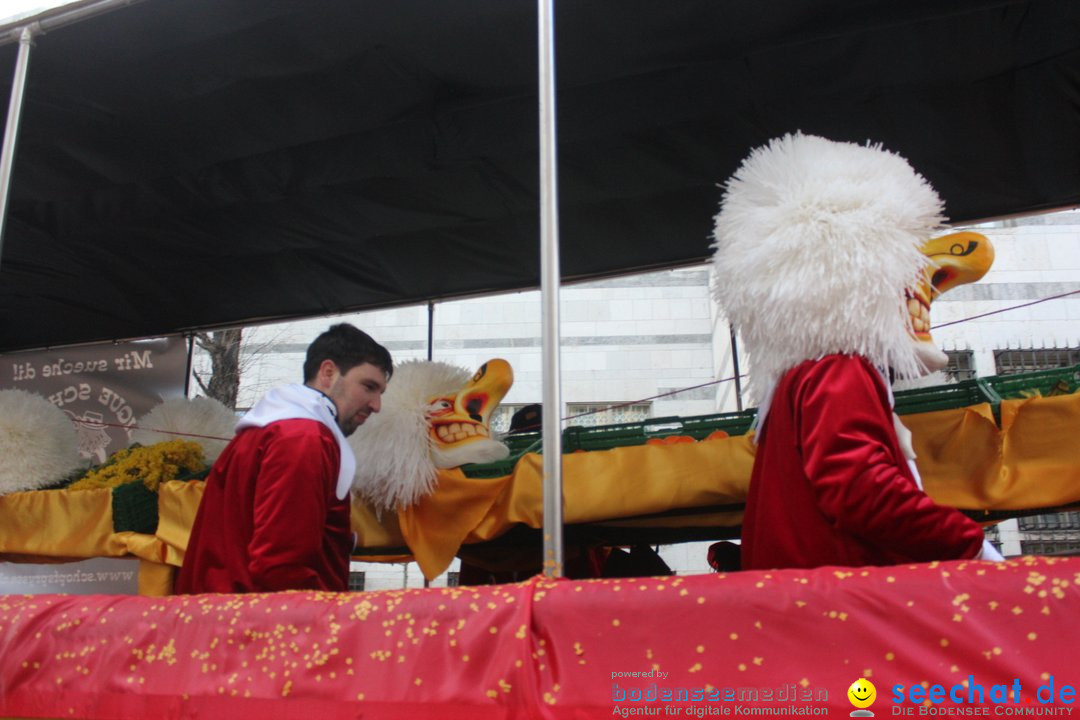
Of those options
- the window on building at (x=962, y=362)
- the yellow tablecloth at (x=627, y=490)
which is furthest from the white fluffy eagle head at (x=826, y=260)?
the window on building at (x=962, y=362)

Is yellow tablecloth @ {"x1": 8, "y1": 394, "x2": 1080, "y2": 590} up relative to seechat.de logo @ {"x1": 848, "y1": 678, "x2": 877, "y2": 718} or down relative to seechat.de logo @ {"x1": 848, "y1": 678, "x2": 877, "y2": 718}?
up

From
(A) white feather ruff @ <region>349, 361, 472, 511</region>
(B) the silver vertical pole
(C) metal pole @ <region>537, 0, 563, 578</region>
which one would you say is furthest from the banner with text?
(C) metal pole @ <region>537, 0, 563, 578</region>

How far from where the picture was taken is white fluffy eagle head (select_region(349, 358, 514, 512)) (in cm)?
280

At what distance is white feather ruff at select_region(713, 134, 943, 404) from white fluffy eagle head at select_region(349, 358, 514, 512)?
3.72ft

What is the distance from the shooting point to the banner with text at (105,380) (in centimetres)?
461

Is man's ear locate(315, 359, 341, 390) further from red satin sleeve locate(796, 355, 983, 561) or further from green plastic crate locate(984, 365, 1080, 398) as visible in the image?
green plastic crate locate(984, 365, 1080, 398)

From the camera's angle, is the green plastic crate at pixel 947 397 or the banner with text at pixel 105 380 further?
the banner with text at pixel 105 380

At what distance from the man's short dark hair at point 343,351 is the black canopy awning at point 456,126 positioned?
83 centimetres

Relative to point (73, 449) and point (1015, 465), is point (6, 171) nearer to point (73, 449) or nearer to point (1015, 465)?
point (73, 449)

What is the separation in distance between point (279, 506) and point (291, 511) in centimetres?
3

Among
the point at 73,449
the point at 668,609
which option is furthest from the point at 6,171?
the point at 668,609

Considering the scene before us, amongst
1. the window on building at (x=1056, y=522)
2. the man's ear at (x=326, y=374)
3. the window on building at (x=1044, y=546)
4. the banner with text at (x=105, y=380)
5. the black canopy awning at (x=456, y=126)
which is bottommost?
the window on building at (x=1044, y=546)

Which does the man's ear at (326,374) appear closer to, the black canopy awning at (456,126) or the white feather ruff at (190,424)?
the black canopy awning at (456,126)

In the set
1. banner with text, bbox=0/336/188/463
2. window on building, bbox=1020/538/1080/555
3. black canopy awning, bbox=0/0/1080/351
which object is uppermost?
black canopy awning, bbox=0/0/1080/351
